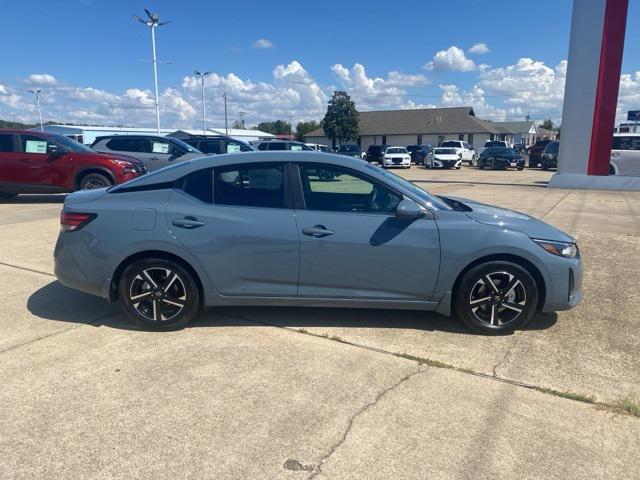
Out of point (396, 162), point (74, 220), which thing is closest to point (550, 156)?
A: point (396, 162)

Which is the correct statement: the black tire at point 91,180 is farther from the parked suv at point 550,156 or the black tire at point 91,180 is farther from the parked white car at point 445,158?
the parked suv at point 550,156

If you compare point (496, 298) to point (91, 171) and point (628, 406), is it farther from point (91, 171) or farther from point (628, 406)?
point (91, 171)

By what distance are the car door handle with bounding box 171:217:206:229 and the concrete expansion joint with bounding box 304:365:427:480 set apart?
200 cm

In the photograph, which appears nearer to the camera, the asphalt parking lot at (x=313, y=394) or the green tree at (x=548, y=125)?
the asphalt parking lot at (x=313, y=394)

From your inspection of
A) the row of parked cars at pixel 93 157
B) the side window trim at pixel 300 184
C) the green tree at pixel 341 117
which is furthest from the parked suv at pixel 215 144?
the green tree at pixel 341 117

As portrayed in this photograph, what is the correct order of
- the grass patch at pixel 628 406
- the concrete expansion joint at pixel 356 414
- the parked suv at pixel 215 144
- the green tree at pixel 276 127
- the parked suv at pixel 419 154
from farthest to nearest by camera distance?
the green tree at pixel 276 127, the parked suv at pixel 419 154, the parked suv at pixel 215 144, the grass patch at pixel 628 406, the concrete expansion joint at pixel 356 414

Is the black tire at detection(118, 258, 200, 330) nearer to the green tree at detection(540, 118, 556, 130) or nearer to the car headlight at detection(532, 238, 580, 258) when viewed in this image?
the car headlight at detection(532, 238, 580, 258)

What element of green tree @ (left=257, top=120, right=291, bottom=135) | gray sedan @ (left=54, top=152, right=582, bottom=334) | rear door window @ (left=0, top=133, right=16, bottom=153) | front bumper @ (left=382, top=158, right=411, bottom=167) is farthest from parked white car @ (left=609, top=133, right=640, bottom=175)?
green tree @ (left=257, top=120, right=291, bottom=135)

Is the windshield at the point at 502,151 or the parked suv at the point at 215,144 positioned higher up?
the windshield at the point at 502,151

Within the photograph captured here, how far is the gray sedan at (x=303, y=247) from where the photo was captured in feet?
13.0

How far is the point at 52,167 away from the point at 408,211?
10131mm

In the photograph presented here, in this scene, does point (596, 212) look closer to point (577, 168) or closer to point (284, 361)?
point (577, 168)

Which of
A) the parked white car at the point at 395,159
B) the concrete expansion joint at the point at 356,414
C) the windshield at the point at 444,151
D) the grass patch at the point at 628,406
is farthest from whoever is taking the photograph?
the parked white car at the point at 395,159

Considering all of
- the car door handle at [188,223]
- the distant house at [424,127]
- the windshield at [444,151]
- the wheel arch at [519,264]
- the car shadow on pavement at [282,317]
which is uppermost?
the distant house at [424,127]
